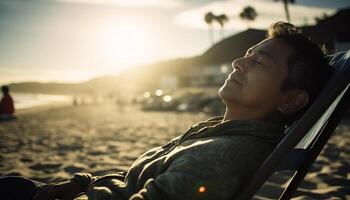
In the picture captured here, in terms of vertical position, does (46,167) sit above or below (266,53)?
below

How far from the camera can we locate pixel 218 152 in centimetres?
146

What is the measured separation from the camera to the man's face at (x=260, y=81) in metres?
1.93

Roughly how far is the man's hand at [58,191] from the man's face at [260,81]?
1.17 metres

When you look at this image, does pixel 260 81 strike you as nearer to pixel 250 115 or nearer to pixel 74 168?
pixel 250 115

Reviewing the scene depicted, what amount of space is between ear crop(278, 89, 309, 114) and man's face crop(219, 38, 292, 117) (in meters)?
0.04

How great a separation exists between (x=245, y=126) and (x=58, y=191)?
1243mm

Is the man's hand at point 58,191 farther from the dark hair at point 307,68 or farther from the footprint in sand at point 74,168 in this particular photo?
the footprint in sand at point 74,168

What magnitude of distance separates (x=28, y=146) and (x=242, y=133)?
6923mm

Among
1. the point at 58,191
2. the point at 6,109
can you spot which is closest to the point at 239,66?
the point at 58,191

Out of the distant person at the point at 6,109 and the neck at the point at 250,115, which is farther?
the distant person at the point at 6,109

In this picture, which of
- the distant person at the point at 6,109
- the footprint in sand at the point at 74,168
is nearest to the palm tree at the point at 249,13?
the distant person at the point at 6,109

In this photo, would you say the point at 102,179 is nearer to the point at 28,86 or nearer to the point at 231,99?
the point at 231,99

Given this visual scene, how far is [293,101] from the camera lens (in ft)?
6.33

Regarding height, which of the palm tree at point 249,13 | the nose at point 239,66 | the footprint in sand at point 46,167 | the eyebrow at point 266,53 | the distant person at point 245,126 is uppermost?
the palm tree at point 249,13
